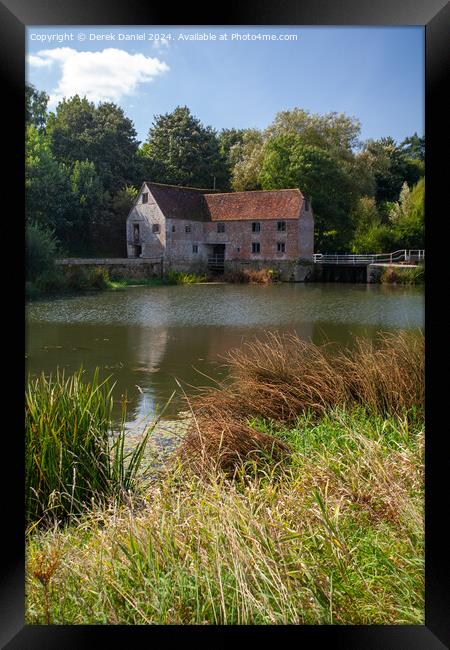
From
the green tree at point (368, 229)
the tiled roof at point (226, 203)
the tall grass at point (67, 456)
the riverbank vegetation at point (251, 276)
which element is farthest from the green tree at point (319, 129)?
the tall grass at point (67, 456)

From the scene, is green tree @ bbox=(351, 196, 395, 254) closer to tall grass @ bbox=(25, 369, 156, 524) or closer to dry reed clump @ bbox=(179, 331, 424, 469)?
dry reed clump @ bbox=(179, 331, 424, 469)

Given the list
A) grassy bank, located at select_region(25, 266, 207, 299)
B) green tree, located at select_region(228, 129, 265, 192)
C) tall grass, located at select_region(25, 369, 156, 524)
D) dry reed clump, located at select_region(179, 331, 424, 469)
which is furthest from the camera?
grassy bank, located at select_region(25, 266, 207, 299)

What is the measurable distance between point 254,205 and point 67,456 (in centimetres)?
351

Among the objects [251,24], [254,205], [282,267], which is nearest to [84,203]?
[254,205]

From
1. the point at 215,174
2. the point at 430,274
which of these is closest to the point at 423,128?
the point at 430,274

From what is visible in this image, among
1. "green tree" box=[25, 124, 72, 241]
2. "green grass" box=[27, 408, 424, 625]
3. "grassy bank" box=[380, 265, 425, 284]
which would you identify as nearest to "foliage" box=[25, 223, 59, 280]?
"green tree" box=[25, 124, 72, 241]

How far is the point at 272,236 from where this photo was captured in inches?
225

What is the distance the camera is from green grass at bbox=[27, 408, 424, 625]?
6.57 feet

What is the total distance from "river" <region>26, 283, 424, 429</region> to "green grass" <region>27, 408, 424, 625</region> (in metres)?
2.34

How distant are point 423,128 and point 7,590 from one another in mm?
2188

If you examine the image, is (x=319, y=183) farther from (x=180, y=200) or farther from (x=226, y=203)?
(x=180, y=200)

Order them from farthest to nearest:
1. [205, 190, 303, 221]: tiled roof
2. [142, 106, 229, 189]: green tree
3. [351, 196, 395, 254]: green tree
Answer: [205, 190, 303, 221]: tiled roof
[351, 196, 395, 254]: green tree
[142, 106, 229, 189]: green tree

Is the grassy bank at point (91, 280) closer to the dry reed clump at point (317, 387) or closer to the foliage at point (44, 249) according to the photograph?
the foliage at point (44, 249)

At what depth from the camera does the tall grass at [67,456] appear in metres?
2.96
